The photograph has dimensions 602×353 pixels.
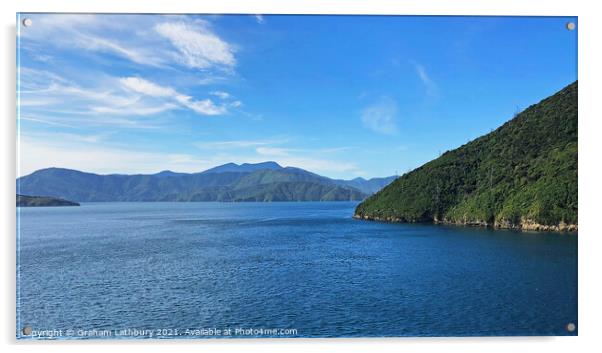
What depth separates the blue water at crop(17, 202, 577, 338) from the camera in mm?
10250

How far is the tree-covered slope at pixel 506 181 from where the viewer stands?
2928cm

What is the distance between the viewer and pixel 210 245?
26.4 meters

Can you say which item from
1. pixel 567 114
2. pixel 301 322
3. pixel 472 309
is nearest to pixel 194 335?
pixel 301 322

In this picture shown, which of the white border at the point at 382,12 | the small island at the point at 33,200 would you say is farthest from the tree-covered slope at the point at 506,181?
the small island at the point at 33,200

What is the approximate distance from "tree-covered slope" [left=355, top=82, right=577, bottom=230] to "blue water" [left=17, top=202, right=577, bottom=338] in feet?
15.5

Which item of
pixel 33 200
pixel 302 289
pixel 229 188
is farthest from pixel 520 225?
pixel 229 188

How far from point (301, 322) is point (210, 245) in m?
17.0

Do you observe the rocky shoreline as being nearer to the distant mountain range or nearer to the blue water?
the blue water

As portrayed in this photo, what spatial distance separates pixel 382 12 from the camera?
8781 mm

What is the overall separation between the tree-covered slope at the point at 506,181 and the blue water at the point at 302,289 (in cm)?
474

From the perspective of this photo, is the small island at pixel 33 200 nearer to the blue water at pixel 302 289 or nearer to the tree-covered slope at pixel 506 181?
the blue water at pixel 302 289

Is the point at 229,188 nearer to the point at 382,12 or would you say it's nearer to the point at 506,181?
the point at 506,181

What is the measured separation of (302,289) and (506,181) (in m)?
31.9

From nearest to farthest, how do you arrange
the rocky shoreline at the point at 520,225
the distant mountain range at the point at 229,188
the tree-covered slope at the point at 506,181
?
the rocky shoreline at the point at 520,225, the tree-covered slope at the point at 506,181, the distant mountain range at the point at 229,188
